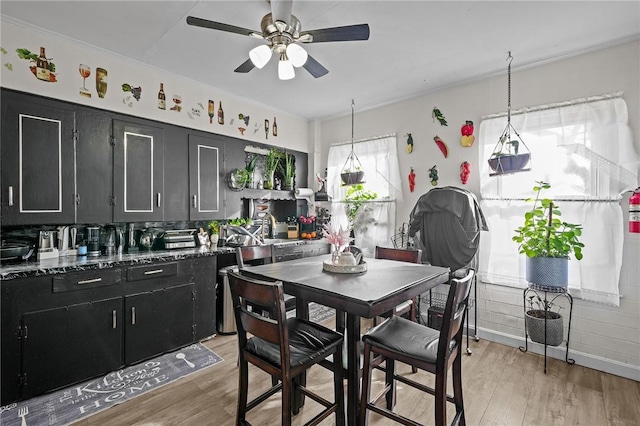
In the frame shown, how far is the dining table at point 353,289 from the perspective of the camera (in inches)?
62.8

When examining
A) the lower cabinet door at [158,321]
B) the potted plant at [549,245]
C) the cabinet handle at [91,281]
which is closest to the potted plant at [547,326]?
the potted plant at [549,245]

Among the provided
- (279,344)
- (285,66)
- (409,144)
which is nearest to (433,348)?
(279,344)

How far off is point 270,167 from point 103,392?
3.13 metres

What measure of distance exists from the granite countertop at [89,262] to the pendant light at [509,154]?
9.57ft

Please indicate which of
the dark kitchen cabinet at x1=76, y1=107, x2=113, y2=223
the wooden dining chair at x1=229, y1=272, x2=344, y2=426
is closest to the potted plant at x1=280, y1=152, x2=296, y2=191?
the dark kitchen cabinet at x1=76, y1=107, x2=113, y2=223

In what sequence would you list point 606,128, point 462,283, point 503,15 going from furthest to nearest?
1. point 606,128
2. point 503,15
3. point 462,283

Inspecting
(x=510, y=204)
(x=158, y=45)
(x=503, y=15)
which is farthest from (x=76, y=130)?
(x=510, y=204)

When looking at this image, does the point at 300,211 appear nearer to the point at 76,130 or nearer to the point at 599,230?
the point at 76,130

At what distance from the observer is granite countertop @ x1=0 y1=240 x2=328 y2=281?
7.39ft

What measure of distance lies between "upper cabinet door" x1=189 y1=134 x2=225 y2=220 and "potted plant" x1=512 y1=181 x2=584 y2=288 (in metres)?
3.27

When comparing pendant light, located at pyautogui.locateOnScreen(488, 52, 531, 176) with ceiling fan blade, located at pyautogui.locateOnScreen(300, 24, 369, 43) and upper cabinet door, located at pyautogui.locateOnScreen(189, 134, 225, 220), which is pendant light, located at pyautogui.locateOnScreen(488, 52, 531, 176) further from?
upper cabinet door, located at pyautogui.locateOnScreen(189, 134, 225, 220)

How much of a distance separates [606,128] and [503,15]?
1.40 meters

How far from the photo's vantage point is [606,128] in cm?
274

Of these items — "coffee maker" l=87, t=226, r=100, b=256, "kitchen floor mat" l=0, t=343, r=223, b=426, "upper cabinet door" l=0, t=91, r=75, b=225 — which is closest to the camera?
"kitchen floor mat" l=0, t=343, r=223, b=426
